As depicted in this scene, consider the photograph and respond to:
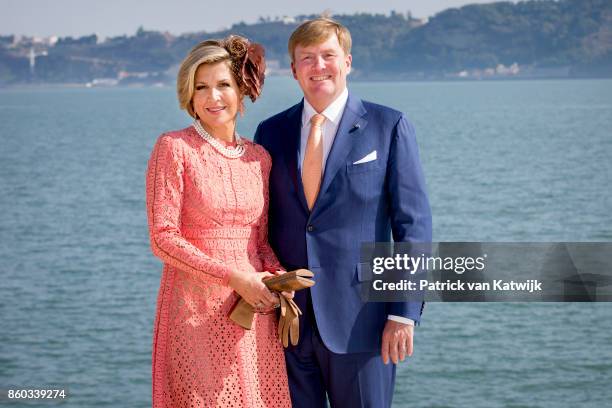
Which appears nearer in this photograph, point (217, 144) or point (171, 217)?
point (171, 217)

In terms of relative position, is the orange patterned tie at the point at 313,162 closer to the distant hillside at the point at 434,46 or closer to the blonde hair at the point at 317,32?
the blonde hair at the point at 317,32

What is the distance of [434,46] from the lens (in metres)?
153

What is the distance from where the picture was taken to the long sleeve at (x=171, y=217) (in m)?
3.68

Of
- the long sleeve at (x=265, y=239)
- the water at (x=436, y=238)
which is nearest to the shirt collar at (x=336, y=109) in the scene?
the long sleeve at (x=265, y=239)

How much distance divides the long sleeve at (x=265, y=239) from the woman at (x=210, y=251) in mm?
28

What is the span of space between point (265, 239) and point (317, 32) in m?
0.78

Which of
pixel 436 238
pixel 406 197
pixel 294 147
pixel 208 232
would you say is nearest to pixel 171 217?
pixel 208 232

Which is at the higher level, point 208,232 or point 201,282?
point 208,232

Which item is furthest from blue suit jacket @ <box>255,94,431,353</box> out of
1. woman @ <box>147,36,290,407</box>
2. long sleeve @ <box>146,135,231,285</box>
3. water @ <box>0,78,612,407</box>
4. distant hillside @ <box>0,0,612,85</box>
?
distant hillside @ <box>0,0,612,85</box>

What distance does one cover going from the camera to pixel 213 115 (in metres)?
3.83

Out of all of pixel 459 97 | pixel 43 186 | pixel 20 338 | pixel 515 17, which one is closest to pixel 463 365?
pixel 20 338

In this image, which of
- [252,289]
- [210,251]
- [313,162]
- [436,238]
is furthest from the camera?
[436,238]

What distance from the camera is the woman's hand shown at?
368cm

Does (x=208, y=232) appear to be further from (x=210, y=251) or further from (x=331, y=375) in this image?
(x=331, y=375)
